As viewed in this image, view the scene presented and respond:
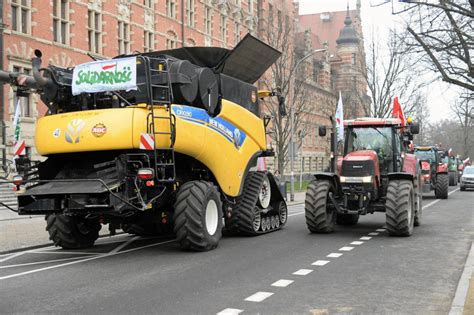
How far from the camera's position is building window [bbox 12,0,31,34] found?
2539cm

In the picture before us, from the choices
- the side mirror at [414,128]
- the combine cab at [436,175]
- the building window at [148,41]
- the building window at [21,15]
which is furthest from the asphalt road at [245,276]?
the building window at [148,41]

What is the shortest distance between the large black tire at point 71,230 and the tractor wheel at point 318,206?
15.5 ft

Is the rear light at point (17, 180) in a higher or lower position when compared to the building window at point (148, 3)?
lower

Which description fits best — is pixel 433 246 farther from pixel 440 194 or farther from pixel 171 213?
pixel 440 194

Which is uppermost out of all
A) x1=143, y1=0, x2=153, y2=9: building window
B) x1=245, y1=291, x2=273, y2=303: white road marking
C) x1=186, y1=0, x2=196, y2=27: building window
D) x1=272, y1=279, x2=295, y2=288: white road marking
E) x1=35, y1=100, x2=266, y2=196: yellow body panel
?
x1=186, y1=0, x2=196, y2=27: building window

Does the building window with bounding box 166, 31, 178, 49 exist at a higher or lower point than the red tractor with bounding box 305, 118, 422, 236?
higher

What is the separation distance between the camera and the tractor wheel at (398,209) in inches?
468

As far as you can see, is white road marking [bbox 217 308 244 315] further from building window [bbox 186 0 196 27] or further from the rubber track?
building window [bbox 186 0 196 27]

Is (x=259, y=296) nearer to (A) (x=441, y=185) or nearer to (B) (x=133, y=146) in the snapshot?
(B) (x=133, y=146)

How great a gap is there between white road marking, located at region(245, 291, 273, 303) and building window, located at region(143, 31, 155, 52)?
29729 millimetres

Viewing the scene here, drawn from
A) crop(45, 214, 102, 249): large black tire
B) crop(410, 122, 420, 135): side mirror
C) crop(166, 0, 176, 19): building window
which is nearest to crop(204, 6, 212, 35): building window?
crop(166, 0, 176, 19): building window

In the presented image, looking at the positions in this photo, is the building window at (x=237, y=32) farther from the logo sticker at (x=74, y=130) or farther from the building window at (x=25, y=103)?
the logo sticker at (x=74, y=130)

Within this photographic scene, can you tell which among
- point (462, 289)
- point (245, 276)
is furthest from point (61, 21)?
point (462, 289)

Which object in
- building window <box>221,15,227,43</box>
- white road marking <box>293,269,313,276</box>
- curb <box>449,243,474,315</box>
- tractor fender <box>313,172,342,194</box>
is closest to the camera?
curb <box>449,243,474,315</box>
